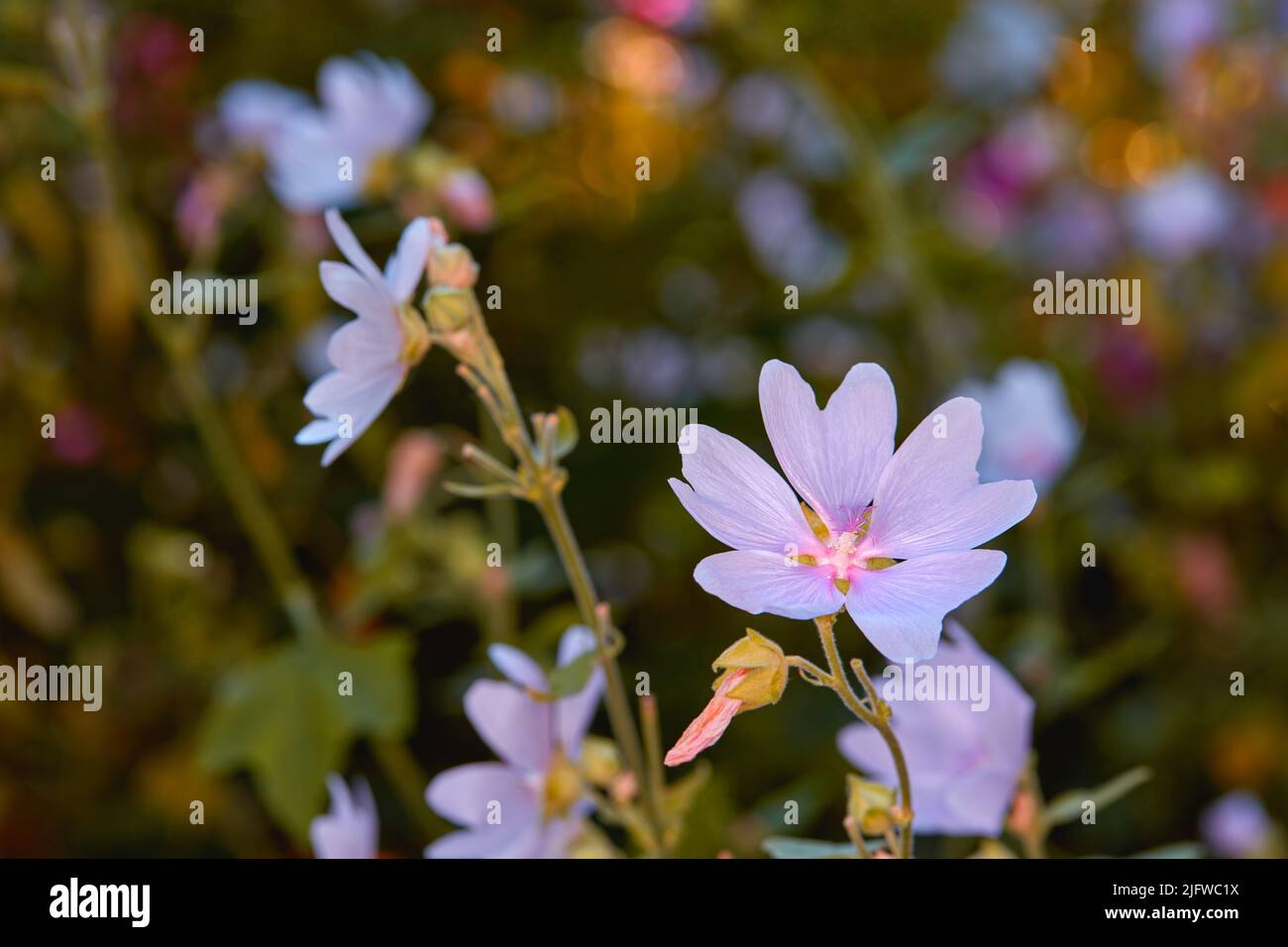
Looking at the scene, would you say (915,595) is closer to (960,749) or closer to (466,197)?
(960,749)

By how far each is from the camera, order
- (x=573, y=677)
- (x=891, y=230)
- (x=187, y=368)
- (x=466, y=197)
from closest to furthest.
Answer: (x=573, y=677) → (x=466, y=197) → (x=187, y=368) → (x=891, y=230)

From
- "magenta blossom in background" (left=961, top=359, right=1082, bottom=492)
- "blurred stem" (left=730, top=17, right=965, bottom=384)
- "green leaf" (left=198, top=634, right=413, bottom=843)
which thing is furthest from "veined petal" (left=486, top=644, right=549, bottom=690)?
"blurred stem" (left=730, top=17, right=965, bottom=384)

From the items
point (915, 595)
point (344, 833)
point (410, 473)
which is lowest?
point (344, 833)

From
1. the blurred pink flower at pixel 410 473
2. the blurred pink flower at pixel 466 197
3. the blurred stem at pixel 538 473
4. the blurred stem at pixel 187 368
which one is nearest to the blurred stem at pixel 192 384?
the blurred stem at pixel 187 368

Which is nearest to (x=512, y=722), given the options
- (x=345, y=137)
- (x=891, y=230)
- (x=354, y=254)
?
(x=354, y=254)

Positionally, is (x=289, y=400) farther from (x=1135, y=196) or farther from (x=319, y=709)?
(x=1135, y=196)

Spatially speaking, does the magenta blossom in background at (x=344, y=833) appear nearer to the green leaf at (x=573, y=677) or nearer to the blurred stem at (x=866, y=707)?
the green leaf at (x=573, y=677)
